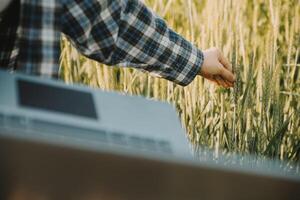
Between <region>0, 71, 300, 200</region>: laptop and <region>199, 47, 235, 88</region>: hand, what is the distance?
62 cm

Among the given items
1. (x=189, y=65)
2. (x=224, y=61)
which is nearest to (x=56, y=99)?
(x=189, y=65)

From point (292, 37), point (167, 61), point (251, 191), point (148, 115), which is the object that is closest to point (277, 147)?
point (292, 37)

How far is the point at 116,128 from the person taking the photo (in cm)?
34

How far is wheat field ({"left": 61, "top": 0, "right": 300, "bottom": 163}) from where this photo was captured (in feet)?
3.55

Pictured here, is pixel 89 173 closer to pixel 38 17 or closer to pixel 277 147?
pixel 38 17

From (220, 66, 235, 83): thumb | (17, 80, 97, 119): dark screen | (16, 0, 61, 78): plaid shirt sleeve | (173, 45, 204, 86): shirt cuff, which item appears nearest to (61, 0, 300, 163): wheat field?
(220, 66, 235, 83): thumb

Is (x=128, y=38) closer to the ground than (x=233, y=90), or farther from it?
farther from it

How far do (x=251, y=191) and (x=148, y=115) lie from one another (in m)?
0.15

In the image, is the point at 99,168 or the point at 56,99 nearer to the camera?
the point at 99,168

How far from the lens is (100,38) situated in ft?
2.41

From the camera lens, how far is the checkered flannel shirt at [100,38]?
0.62 m

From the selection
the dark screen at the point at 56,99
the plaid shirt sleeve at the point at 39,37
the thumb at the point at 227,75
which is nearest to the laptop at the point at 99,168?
the dark screen at the point at 56,99

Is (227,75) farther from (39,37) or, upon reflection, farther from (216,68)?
(39,37)

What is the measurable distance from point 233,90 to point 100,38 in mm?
430
